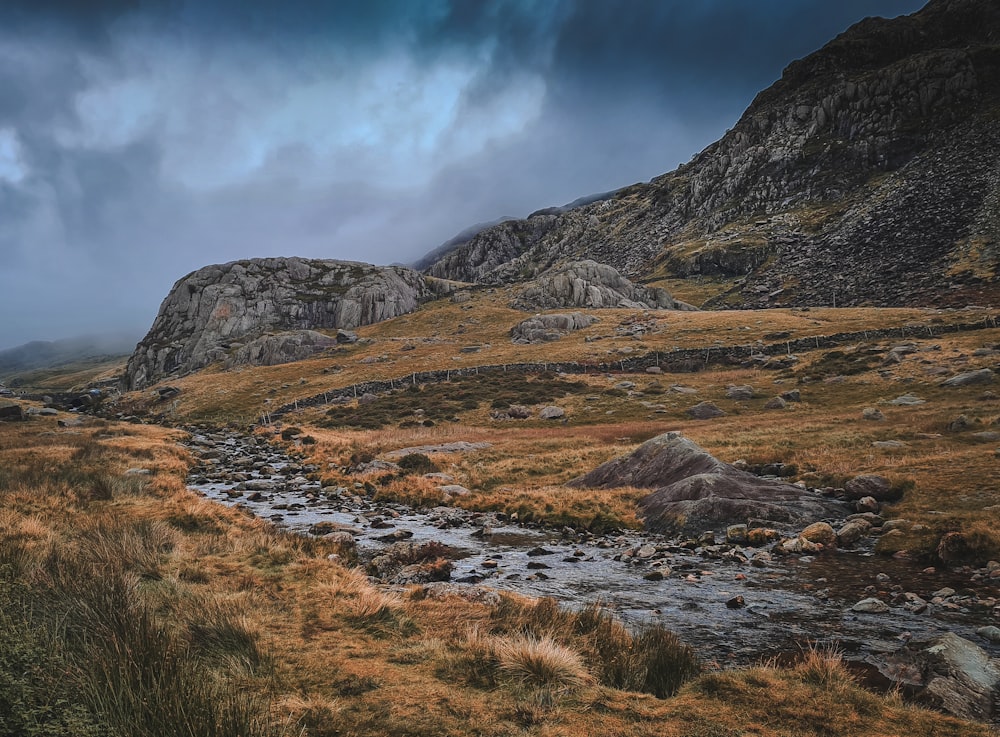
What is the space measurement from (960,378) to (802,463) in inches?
912

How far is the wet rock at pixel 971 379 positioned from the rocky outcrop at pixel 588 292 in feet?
262

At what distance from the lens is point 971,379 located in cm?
3488

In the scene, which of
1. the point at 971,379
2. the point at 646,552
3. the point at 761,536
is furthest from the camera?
the point at 971,379

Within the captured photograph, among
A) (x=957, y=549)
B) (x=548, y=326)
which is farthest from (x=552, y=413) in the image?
(x=548, y=326)

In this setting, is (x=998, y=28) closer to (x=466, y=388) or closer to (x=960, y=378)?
(x=960, y=378)

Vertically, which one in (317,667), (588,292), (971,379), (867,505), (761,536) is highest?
(588,292)

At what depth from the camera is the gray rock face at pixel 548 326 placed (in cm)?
9194

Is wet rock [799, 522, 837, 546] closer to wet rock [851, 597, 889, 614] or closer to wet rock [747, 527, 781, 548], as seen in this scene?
wet rock [747, 527, 781, 548]

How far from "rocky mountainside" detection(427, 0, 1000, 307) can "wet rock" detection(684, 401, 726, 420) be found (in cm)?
6049

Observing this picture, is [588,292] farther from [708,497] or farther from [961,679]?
[961,679]

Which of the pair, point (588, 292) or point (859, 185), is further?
point (859, 185)

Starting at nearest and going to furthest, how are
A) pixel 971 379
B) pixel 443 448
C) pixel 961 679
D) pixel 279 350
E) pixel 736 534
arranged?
pixel 961 679, pixel 736 534, pixel 443 448, pixel 971 379, pixel 279 350

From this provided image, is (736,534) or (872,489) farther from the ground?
(872,489)

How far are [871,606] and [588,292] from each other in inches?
4356
